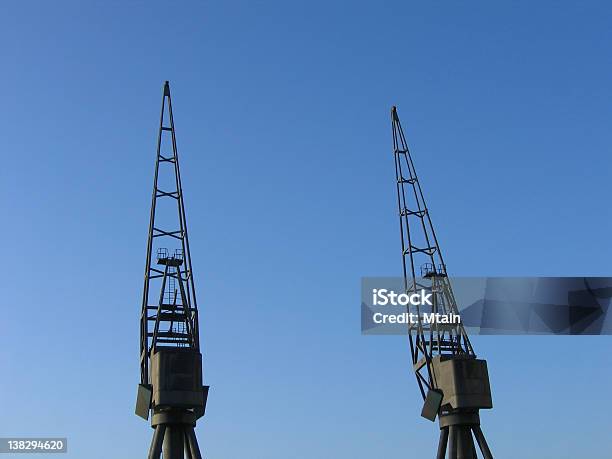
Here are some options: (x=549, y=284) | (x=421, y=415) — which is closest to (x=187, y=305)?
(x=421, y=415)

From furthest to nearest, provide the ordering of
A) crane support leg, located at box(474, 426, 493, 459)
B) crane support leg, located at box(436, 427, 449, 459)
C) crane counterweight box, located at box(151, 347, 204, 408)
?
crane support leg, located at box(436, 427, 449, 459), crane support leg, located at box(474, 426, 493, 459), crane counterweight box, located at box(151, 347, 204, 408)

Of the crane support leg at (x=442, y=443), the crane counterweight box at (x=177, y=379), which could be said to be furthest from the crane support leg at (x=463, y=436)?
the crane counterweight box at (x=177, y=379)

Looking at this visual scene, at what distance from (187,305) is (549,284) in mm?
32517

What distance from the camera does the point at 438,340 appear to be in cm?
8150

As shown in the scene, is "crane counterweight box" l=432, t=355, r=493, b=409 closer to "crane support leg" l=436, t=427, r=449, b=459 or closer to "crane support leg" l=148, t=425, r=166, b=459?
"crane support leg" l=436, t=427, r=449, b=459

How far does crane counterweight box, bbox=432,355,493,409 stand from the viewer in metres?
76.7

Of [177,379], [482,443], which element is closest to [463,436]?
[482,443]

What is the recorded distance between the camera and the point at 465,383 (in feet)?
253

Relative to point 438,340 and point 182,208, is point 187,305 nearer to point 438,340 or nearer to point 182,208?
point 182,208

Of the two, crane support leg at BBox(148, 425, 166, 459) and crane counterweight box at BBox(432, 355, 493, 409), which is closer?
crane support leg at BBox(148, 425, 166, 459)

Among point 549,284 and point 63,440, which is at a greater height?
point 549,284

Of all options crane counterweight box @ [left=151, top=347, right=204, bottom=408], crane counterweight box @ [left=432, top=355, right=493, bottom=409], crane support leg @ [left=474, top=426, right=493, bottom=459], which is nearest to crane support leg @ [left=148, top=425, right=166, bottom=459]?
crane counterweight box @ [left=151, top=347, right=204, bottom=408]

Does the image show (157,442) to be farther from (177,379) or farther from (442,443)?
(442,443)

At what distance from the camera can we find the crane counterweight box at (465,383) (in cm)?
7669
